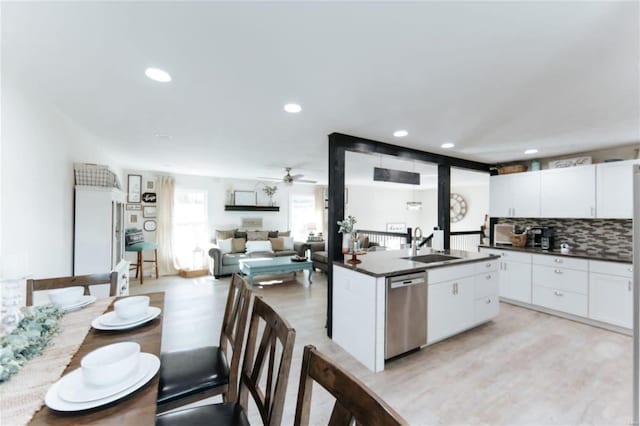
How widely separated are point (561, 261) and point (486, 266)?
49.6 inches

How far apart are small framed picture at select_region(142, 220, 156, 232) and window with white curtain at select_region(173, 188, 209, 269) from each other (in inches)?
16.9

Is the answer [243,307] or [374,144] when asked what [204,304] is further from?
[374,144]

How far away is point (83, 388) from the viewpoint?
2.74 ft

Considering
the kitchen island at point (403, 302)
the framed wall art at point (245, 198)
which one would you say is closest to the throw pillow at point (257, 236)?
the framed wall art at point (245, 198)

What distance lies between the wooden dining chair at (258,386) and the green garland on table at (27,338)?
0.56 meters

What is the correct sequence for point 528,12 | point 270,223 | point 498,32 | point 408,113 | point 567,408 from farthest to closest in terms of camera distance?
point 270,223 → point 408,113 → point 567,408 → point 498,32 → point 528,12

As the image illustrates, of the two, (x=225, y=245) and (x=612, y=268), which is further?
(x=225, y=245)

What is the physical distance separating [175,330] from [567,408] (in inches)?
150

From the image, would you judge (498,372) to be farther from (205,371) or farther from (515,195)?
(515,195)

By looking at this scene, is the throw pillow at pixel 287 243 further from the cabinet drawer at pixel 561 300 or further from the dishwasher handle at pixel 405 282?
the cabinet drawer at pixel 561 300

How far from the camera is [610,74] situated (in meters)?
1.70

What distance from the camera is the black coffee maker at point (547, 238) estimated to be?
4047mm

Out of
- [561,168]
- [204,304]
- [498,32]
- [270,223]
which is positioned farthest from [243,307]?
[270,223]

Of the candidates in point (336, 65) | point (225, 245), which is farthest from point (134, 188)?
point (336, 65)
